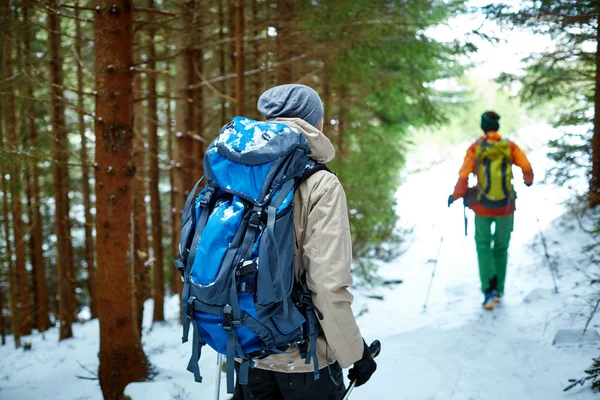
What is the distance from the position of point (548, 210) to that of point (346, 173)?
10985 millimetres

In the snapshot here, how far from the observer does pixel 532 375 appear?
4281mm

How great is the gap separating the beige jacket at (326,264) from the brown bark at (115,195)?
2.86 m

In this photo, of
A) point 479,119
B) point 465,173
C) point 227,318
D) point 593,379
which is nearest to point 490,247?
point 465,173

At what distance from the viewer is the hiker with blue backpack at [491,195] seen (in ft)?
19.9

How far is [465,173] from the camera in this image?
618cm

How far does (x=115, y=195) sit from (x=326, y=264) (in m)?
3.16

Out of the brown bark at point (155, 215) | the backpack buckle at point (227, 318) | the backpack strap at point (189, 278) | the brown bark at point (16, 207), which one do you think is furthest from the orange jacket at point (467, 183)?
the brown bark at point (155, 215)

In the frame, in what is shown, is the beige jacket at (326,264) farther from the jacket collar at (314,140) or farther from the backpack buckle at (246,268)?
the backpack buckle at (246,268)

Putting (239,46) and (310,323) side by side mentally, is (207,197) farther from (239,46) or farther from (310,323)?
(239,46)

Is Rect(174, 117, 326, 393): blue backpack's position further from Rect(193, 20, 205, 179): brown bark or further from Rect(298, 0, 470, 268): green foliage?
Rect(193, 20, 205, 179): brown bark

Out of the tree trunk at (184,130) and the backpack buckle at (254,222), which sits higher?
the tree trunk at (184,130)

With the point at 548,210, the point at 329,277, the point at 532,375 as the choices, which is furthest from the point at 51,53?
the point at 548,210

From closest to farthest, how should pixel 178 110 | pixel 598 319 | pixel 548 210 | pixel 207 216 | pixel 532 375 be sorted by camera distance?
pixel 207 216 → pixel 532 375 → pixel 598 319 → pixel 178 110 → pixel 548 210

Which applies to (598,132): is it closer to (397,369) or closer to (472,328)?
(472,328)
